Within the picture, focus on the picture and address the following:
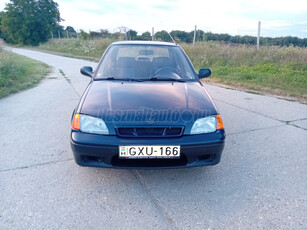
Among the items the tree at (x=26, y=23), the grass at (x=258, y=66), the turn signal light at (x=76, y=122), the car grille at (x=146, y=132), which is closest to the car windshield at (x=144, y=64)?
the turn signal light at (x=76, y=122)

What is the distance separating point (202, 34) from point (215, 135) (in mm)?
14366

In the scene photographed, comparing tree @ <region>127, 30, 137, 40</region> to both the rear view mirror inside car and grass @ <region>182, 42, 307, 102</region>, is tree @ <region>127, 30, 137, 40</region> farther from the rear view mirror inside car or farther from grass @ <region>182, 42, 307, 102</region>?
the rear view mirror inside car

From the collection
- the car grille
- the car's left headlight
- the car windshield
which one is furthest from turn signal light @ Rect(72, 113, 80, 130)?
the car's left headlight

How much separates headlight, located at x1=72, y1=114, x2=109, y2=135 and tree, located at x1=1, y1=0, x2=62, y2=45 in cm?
4913

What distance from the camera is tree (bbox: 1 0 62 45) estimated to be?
4422 cm

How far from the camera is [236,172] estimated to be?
2.63m

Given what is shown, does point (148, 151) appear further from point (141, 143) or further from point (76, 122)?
point (76, 122)

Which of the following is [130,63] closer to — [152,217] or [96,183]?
[96,183]

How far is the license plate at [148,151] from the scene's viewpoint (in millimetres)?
2074

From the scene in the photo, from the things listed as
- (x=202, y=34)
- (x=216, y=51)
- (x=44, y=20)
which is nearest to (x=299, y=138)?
(x=216, y=51)

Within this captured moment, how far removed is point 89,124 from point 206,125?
112cm

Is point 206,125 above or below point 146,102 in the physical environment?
below

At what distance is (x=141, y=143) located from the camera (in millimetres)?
2070

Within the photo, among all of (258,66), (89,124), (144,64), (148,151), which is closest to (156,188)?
(148,151)
